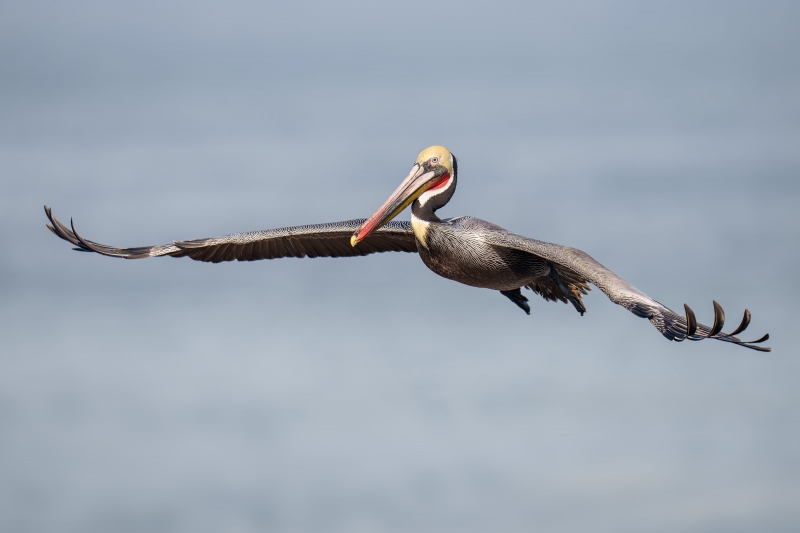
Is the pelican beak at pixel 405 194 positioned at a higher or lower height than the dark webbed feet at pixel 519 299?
higher

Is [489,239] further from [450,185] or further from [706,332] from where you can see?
[706,332]

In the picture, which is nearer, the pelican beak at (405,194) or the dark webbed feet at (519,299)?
the pelican beak at (405,194)

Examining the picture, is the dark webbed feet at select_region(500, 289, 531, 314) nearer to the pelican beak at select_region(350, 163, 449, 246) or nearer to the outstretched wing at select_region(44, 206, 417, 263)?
the outstretched wing at select_region(44, 206, 417, 263)

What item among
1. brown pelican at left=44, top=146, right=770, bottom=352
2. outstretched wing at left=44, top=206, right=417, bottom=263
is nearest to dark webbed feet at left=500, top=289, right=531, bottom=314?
brown pelican at left=44, top=146, right=770, bottom=352

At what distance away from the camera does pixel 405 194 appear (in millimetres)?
20719

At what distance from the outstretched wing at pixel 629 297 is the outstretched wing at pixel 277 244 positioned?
3043 mm

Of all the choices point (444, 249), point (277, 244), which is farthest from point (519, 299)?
point (277, 244)

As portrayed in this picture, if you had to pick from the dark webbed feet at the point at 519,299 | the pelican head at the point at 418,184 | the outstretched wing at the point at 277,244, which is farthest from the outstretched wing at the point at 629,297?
the outstretched wing at the point at 277,244

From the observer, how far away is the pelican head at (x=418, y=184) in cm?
2061

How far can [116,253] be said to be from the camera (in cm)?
2231

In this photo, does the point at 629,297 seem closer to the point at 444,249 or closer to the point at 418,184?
the point at 444,249

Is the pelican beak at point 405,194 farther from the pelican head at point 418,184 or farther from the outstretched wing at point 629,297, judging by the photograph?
the outstretched wing at point 629,297

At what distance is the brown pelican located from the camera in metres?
18.0

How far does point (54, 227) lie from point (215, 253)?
8.67ft
